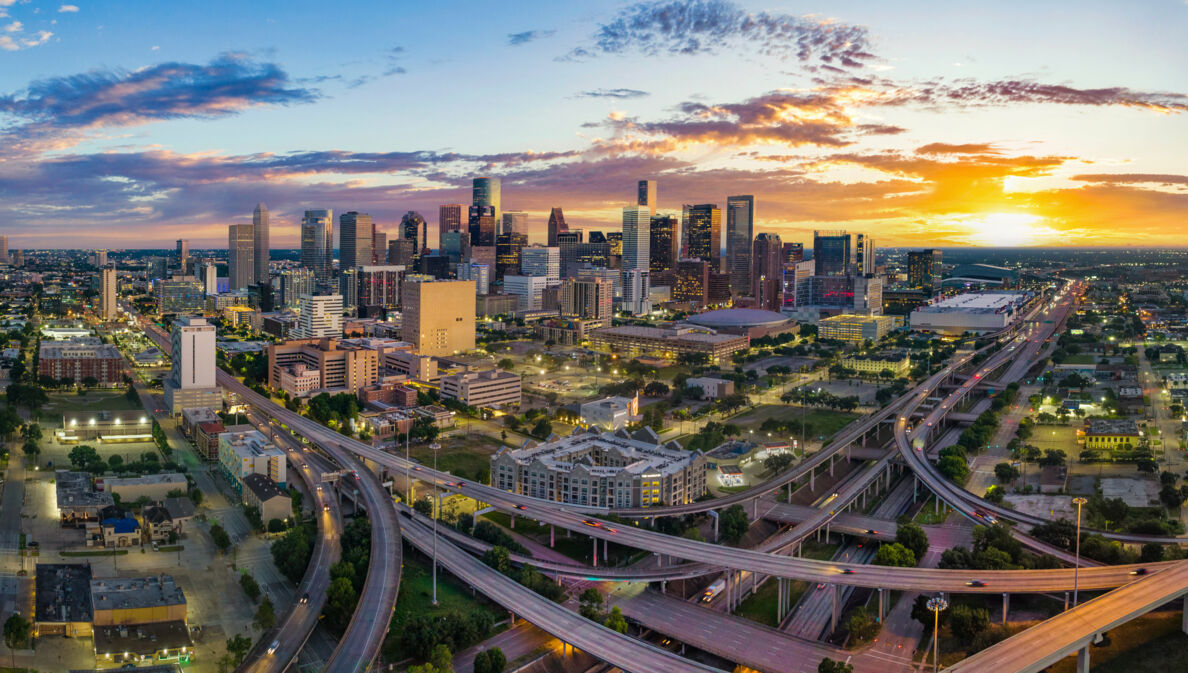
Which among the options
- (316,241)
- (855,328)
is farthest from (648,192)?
(855,328)

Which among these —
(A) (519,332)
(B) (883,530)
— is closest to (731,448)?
(B) (883,530)

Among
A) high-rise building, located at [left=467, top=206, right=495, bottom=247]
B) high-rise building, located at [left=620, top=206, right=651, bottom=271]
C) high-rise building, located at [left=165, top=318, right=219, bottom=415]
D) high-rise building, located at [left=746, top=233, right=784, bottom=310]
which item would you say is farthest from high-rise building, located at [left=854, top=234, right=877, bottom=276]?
high-rise building, located at [left=165, top=318, right=219, bottom=415]

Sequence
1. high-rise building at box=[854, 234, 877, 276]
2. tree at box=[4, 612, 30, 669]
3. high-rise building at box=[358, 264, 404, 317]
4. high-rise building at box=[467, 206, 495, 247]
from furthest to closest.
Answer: high-rise building at box=[467, 206, 495, 247] → high-rise building at box=[854, 234, 877, 276] → high-rise building at box=[358, 264, 404, 317] → tree at box=[4, 612, 30, 669]

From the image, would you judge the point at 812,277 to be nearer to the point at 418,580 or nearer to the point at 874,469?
the point at 874,469

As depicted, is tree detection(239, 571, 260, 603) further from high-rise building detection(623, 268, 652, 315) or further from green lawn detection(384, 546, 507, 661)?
high-rise building detection(623, 268, 652, 315)

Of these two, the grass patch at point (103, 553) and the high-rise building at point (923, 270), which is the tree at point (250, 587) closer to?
the grass patch at point (103, 553)
